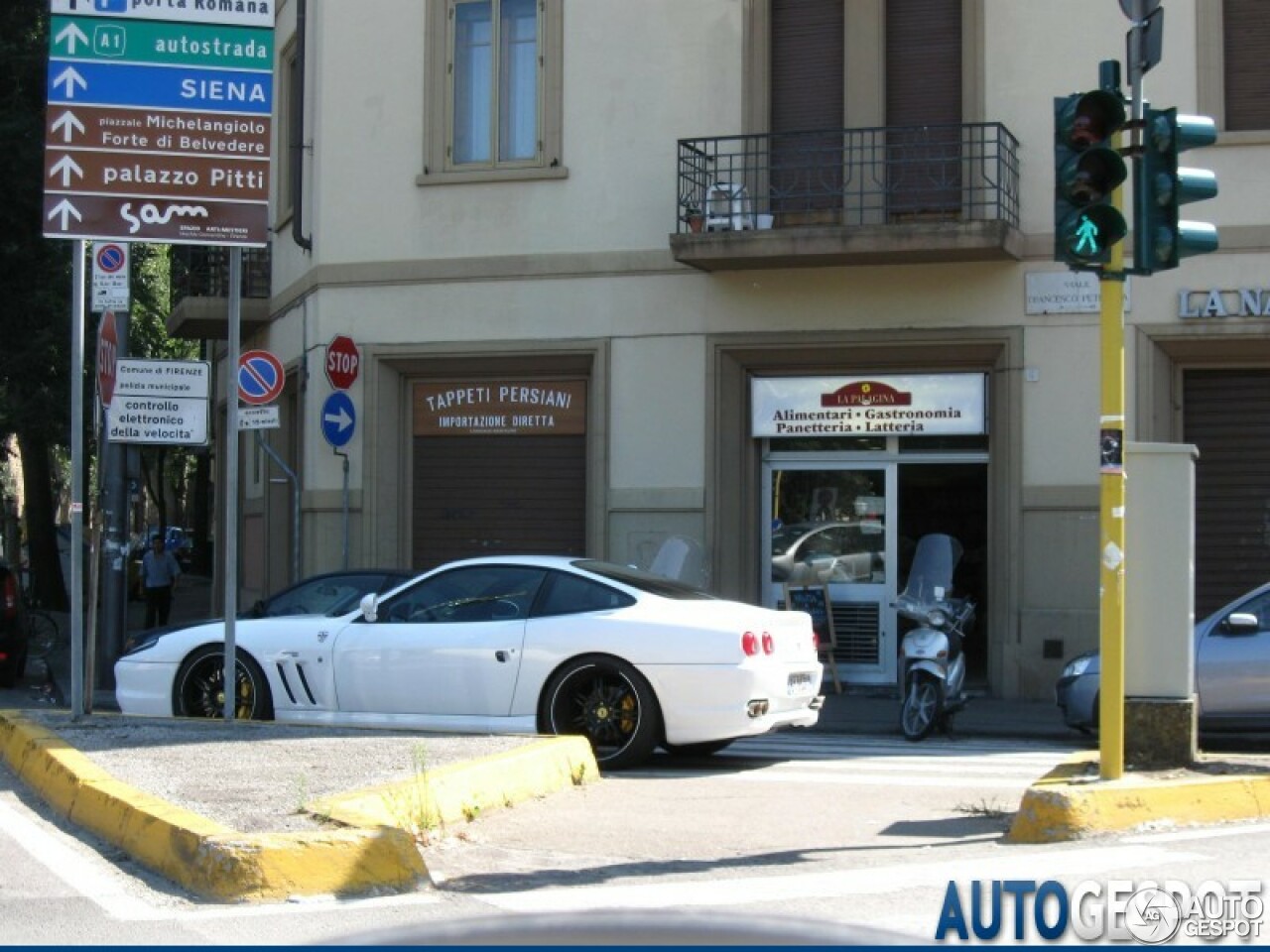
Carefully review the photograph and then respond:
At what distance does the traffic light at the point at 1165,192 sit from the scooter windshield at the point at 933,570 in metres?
5.31

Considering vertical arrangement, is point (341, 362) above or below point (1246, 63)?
below

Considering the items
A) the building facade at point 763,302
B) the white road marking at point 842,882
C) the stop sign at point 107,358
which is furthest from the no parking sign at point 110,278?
the white road marking at point 842,882

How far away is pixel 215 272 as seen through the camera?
71.9ft

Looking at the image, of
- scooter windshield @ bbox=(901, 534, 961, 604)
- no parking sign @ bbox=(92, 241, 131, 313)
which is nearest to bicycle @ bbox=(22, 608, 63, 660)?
no parking sign @ bbox=(92, 241, 131, 313)

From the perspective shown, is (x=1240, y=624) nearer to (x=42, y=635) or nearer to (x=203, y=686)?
(x=203, y=686)

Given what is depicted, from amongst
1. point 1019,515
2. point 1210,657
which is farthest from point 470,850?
point 1019,515

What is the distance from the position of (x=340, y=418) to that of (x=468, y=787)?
9644mm

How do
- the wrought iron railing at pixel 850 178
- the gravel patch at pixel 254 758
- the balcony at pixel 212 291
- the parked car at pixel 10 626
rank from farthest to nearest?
the balcony at pixel 212 291
the parked car at pixel 10 626
the wrought iron railing at pixel 850 178
the gravel patch at pixel 254 758

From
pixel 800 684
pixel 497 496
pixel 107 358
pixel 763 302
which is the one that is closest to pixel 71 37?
pixel 107 358

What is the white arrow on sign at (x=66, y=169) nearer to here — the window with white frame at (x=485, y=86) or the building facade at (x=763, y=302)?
the building facade at (x=763, y=302)

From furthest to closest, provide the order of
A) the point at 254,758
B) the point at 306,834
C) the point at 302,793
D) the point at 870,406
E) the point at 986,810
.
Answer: the point at 870,406, the point at 254,758, the point at 986,810, the point at 302,793, the point at 306,834

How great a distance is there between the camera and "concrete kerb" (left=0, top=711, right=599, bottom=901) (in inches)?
257

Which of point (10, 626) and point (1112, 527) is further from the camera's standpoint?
point (10, 626)

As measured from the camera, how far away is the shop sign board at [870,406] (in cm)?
1628
